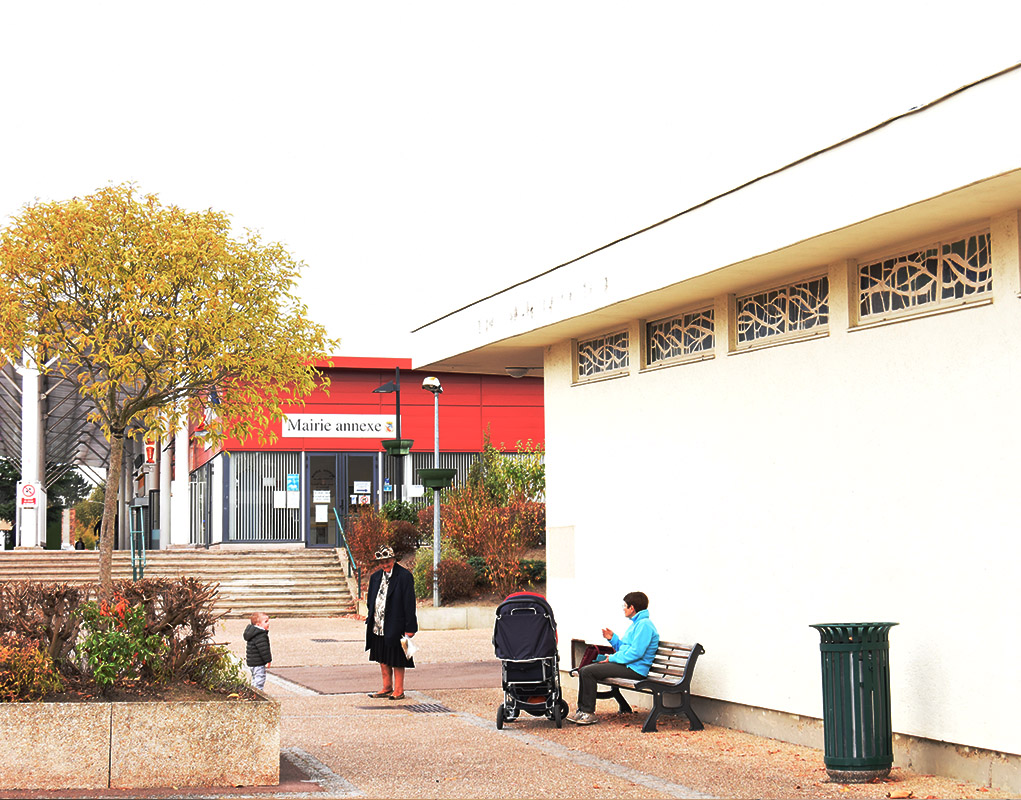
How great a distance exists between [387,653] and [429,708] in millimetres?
887

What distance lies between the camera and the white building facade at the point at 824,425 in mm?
7824

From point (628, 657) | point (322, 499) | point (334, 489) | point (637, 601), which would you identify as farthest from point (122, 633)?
point (334, 489)

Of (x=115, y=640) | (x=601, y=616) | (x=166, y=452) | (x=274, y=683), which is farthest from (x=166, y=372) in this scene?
(x=166, y=452)

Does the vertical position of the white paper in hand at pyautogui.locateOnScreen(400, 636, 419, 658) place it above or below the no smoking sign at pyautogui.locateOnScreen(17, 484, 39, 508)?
below

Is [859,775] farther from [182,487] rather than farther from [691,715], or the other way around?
[182,487]

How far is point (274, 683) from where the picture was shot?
48.1 feet

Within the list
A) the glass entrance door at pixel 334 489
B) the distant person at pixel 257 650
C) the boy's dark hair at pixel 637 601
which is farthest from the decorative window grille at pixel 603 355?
the glass entrance door at pixel 334 489

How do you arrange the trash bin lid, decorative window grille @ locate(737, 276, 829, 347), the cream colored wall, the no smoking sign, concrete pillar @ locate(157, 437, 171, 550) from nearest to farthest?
the cream colored wall
the trash bin lid
decorative window grille @ locate(737, 276, 829, 347)
the no smoking sign
concrete pillar @ locate(157, 437, 171, 550)

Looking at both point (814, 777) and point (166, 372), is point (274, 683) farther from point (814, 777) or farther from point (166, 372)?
point (814, 777)

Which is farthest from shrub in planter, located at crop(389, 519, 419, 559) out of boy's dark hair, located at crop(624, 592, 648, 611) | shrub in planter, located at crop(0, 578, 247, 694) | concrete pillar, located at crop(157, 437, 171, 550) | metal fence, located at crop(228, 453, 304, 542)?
concrete pillar, located at crop(157, 437, 171, 550)

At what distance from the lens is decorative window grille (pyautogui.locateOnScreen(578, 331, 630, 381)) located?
1252cm

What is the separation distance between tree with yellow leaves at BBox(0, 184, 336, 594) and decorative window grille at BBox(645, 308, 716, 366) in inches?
261

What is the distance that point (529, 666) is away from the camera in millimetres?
10836

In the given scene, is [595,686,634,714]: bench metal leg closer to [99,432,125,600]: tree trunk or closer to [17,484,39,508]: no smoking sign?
[99,432,125,600]: tree trunk
